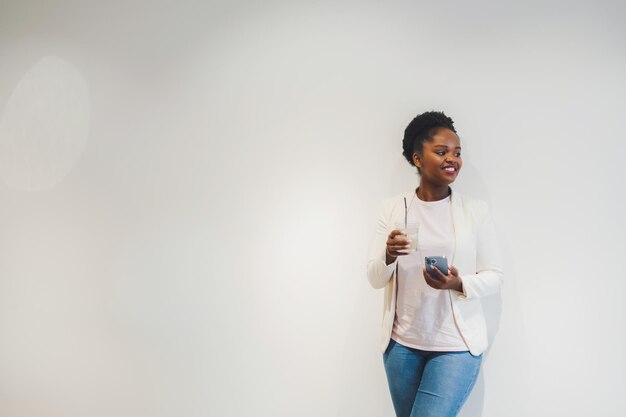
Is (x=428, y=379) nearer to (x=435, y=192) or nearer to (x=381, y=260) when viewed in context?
(x=381, y=260)

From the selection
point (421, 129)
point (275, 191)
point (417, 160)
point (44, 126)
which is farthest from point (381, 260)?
point (44, 126)

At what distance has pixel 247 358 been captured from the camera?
2.17 m

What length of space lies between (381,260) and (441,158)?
17.2 inches

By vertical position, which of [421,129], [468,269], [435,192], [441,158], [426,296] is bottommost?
[426,296]

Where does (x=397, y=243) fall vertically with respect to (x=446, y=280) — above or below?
above

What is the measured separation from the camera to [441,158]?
1698mm

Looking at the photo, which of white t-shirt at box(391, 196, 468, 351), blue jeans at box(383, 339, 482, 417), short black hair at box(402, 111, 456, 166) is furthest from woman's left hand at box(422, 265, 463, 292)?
short black hair at box(402, 111, 456, 166)

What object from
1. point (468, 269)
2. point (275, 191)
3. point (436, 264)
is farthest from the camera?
point (275, 191)

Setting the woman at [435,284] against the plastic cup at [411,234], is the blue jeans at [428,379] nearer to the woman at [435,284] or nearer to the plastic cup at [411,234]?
the woman at [435,284]

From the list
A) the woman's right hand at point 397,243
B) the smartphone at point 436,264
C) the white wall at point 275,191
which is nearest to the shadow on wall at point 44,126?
the white wall at point 275,191

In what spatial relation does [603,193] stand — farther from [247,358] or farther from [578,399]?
[247,358]

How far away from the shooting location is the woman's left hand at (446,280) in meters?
1.52

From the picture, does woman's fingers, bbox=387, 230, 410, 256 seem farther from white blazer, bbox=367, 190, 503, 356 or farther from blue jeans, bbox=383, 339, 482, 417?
blue jeans, bbox=383, 339, 482, 417

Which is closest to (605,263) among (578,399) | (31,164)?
(578,399)
